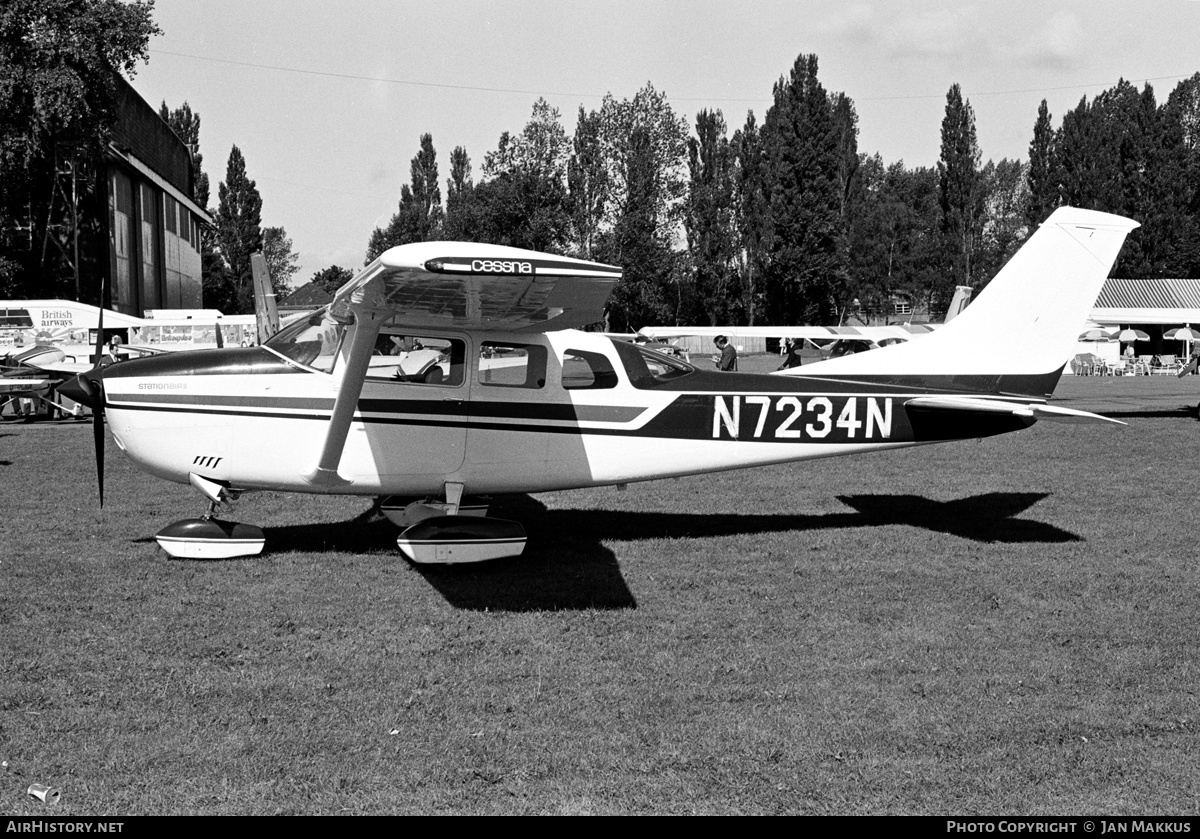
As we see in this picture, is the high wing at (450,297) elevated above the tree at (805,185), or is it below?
below

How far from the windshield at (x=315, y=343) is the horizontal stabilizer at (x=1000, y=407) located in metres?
4.82

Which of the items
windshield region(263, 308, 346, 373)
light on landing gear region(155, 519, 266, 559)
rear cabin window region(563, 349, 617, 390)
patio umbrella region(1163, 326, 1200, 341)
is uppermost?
patio umbrella region(1163, 326, 1200, 341)

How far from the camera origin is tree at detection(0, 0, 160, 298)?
31.0 metres

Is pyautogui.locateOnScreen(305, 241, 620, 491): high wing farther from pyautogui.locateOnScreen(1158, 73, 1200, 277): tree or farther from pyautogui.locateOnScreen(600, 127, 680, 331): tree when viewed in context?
pyautogui.locateOnScreen(1158, 73, 1200, 277): tree

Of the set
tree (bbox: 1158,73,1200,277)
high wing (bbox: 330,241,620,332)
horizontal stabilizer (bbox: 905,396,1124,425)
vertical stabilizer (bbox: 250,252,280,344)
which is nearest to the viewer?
high wing (bbox: 330,241,620,332)

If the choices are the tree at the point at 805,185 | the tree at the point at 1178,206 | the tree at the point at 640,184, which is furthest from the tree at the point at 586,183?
the tree at the point at 1178,206

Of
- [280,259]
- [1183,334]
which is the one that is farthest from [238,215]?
[1183,334]

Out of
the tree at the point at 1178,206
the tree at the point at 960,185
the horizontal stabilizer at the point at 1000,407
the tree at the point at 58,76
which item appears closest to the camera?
the horizontal stabilizer at the point at 1000,407

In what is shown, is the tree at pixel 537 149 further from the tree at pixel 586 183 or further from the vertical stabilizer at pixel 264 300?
the vertical stabilizer at pixel 264 300

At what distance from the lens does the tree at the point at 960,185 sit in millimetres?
64250

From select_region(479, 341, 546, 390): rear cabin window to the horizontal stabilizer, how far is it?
3.21 meters

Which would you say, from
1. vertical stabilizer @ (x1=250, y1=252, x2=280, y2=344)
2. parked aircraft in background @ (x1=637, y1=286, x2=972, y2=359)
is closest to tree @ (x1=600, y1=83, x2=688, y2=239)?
parked aircraft in background @ (x1=637, y1=286, x2=972, y2=359)

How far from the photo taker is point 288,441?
24.8 ft

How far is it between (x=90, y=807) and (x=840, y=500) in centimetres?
822
